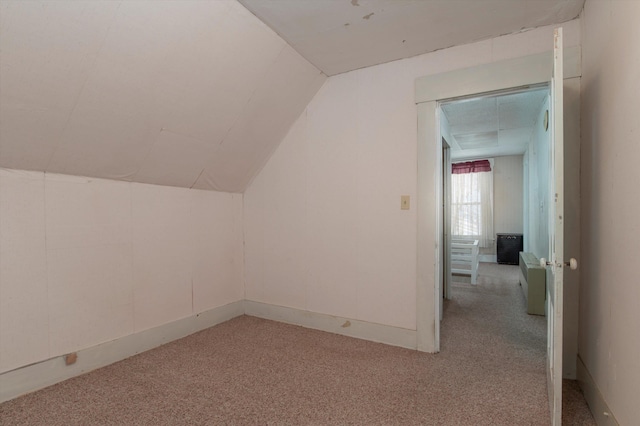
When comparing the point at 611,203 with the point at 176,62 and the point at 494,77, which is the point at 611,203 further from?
the point at 176,62

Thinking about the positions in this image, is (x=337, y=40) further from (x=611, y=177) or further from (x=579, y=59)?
(x=611, y=177)

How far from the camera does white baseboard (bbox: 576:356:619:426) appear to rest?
4.92 ft

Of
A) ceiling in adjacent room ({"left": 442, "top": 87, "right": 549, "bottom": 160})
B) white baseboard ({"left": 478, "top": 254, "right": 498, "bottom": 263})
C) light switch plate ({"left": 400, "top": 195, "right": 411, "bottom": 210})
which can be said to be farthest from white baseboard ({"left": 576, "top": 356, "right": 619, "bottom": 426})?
white baseboard ({"left": 478, "top": 254, "right": 498, "bottom": 263})

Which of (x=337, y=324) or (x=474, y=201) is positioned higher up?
(x=474, y=201)

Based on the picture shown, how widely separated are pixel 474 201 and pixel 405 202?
5.81 metres

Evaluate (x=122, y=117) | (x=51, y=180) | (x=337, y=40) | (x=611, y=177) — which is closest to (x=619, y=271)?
(x=611, y=177)

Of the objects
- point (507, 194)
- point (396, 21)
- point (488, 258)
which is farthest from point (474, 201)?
point (396, 21)

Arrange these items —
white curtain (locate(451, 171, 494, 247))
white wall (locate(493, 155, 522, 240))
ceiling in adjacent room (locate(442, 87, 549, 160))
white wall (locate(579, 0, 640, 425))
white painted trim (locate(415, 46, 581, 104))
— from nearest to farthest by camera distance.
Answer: white wall (locate(579, 0, 640, 425)) < white painted trim (locate(415, 46, 581, 104)) < ceiling in adjacent room (locate(442, 87, 549, 160)) < white wall (locate(493, 155, 522, 240)) < white curtain (locate(451, 171, 494, 247))

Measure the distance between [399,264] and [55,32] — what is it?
98.7 inches

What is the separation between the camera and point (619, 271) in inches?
56.9

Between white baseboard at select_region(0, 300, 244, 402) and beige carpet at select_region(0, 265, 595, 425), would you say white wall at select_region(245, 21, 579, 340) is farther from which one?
white baseboard at select_region(0, 300, 244, 402)

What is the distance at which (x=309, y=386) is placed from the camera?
1.99 metres

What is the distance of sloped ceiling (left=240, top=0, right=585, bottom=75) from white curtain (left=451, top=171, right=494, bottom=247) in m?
5.85

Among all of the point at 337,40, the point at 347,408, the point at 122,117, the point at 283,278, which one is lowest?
the point at 347,408
